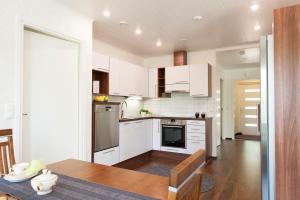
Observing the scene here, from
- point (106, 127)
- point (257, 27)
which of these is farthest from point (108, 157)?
point (257, 27)

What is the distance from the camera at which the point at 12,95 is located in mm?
2100

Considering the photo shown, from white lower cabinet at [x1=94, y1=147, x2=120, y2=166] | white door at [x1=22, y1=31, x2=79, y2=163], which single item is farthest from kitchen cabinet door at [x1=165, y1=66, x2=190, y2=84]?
white door at [x1=22, y1=31, x2=79, y2=163]

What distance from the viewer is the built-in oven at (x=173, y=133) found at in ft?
14.6

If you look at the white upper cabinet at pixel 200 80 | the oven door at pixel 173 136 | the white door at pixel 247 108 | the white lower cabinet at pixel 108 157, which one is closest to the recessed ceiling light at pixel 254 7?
the white upper cabinet at pixel 200 80

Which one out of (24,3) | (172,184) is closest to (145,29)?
(24,3)

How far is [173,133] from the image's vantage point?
4.61 metres

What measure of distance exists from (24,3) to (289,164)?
10.1ft

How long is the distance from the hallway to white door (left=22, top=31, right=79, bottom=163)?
6.90ft

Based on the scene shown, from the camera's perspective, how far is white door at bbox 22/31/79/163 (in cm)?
235

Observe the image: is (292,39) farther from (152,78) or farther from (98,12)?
(152,78)

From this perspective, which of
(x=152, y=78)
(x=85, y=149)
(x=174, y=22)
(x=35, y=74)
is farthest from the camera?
(x=152, y=78)

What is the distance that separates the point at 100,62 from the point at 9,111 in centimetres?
182

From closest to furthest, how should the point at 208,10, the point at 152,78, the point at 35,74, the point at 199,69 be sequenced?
the point at 35,74 → the point at 208,10 → the point at 199,69 → the point at 152,78

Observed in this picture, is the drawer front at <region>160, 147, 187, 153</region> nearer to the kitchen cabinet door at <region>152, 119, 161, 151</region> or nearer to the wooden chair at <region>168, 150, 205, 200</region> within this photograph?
the kitchen cabinet door at <region>152, 119, 161, 151</region>
